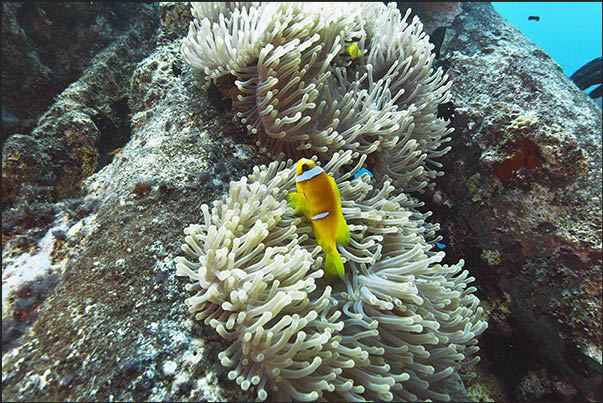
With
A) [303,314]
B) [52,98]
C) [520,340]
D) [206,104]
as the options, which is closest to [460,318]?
[303,314]

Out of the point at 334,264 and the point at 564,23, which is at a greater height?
the point at 564,23

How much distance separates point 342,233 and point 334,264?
15 cm

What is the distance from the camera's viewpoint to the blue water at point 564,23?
6844 cm

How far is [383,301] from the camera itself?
4.32ft

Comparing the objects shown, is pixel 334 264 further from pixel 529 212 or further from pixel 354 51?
pixel 354 51

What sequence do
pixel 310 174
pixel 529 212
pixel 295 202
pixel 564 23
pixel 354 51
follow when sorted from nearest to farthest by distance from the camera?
1. pixel 310 174
2. pixel 295 202
3. pixel 529 212
4. pixel 354 51
5. pixel 564 23

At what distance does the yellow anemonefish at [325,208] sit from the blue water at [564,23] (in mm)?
90629

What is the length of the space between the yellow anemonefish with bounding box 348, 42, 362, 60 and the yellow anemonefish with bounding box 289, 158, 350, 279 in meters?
1.27

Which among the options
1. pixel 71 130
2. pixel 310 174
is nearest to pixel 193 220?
pixel 310 174

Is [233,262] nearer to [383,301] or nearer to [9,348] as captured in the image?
[383,301]

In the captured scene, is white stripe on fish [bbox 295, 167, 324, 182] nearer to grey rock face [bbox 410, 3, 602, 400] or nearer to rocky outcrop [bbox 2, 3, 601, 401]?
rocky outcrop [bbox 2, 3, 601, 401]

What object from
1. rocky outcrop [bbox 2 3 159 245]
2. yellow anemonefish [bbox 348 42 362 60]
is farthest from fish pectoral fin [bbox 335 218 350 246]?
rocky outcrop [bbox 2 3 159 245]

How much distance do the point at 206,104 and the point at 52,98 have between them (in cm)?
237

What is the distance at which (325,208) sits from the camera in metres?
1.31
